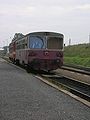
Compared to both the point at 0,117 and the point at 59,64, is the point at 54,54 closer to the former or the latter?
the point at 59,64

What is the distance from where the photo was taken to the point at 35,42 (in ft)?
88.3

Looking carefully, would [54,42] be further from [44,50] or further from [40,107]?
[40,107]

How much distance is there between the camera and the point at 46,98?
12.8 m

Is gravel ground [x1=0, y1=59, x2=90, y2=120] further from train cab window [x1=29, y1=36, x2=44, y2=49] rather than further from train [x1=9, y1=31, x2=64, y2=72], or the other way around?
train cab window [x1=29, y1=36, x2=44, y2=49]

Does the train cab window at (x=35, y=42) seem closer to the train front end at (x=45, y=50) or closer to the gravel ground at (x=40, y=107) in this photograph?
the train front end at (x=45, y=50)

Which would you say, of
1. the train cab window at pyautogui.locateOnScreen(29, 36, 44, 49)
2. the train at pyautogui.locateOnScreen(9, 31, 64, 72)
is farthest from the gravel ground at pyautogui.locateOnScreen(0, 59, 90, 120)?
the train cab window at pyautogui.locateOnScreen(29, 36, 44, 49)

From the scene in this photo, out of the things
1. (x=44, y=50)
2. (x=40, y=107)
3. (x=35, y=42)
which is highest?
(x=35, y=42)

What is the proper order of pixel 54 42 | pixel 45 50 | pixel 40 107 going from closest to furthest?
pixel 40 107, pixel 45 50, pixel 54 42

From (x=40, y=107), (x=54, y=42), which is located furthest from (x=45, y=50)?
(x=40, y=107)

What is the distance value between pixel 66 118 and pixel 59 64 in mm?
18055

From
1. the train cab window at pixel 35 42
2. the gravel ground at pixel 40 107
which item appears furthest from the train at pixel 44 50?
the gravel ground at pixel 40 107

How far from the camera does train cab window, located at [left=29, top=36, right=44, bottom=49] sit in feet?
88.1

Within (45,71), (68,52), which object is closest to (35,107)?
(45,71)

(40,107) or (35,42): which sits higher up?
(35,42)
